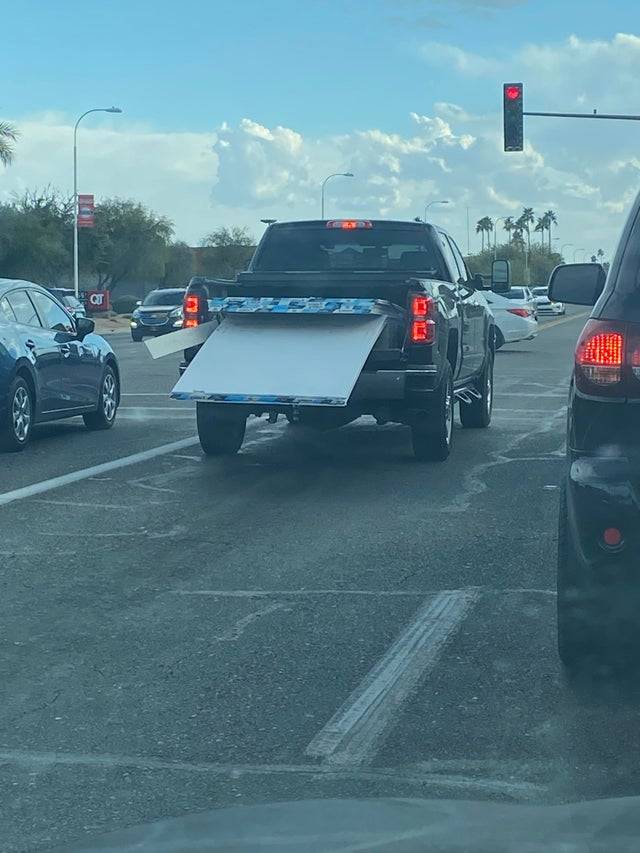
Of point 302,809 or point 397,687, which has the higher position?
point 302,809

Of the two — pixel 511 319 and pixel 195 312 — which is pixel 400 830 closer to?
pixel 195 312

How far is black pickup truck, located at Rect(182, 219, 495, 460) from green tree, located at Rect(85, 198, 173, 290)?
235 feet

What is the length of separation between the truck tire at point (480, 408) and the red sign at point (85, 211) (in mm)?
43472

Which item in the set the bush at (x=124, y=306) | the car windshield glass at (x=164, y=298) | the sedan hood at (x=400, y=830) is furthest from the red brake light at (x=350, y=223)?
the bush at (x=124, y=306)

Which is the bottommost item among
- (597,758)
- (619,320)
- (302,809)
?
(597,758)

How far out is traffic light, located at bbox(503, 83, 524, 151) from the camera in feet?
110

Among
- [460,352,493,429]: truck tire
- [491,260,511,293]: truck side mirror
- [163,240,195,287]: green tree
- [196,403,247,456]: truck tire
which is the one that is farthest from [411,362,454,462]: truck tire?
[163,240,195,287]: green tree

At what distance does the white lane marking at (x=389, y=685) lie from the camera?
4.68 meters

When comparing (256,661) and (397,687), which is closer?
(397,687)

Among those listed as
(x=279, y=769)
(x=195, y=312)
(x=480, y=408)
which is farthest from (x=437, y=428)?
(x=279, y=769)

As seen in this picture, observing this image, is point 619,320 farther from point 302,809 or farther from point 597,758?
point 302,809

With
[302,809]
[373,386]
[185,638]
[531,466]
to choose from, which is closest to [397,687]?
[185,638]

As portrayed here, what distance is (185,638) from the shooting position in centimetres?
614

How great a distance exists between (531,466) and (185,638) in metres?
6.07
